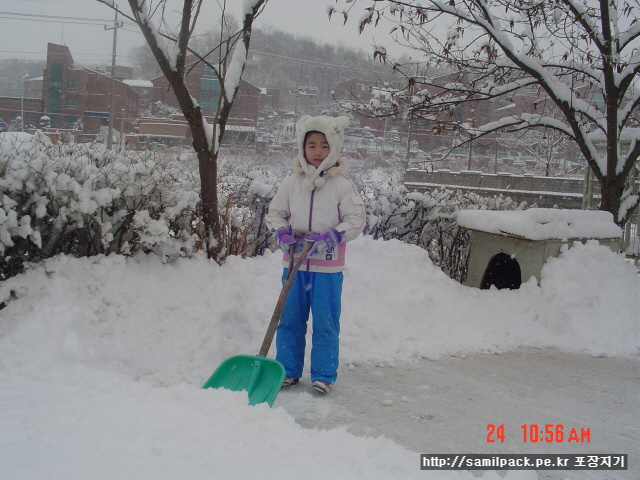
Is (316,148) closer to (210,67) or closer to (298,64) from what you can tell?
(210,67)

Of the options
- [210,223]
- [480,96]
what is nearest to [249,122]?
[480,96]

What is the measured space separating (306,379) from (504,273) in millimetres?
3281

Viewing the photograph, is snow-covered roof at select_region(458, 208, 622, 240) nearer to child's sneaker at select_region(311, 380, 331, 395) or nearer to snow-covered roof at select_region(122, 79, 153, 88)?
child's sneaker at select_region(311, 380, 331, 395)

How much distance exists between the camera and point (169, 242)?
426 cm

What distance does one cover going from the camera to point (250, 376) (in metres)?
3.27

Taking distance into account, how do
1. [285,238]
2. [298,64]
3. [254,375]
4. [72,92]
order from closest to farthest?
[254,375]
[285,238]
[298,64]
[72,92]

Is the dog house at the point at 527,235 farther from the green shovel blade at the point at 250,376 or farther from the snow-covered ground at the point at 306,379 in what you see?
the green shovel blade at the point at 250,376

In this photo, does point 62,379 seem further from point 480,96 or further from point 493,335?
point 480,96

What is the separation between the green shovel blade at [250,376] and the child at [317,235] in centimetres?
37

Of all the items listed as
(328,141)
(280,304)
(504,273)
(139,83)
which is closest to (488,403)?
(280,304)

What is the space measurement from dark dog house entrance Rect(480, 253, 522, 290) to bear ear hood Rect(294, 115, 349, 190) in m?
3.07

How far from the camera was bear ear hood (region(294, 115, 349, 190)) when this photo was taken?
3645 millimetres
